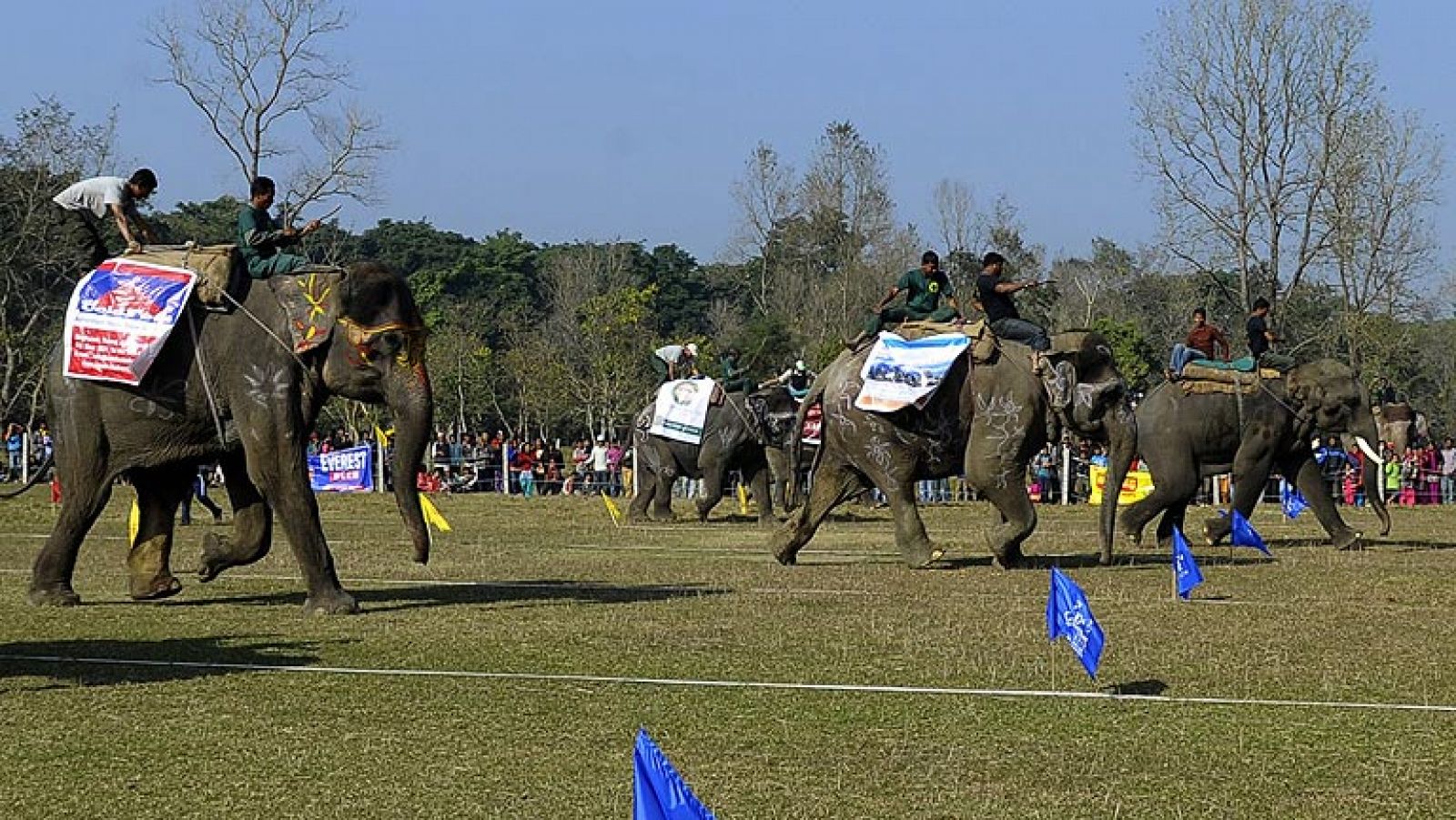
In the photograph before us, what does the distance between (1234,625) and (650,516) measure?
2408 centimetres

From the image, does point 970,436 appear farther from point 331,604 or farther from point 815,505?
point 331,604

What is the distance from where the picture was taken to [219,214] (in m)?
120

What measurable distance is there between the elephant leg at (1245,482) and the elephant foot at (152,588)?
14765 mm

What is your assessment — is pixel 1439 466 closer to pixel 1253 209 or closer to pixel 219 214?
pixel 1253 209

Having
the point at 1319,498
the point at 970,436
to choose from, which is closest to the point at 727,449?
the point at 1319,498

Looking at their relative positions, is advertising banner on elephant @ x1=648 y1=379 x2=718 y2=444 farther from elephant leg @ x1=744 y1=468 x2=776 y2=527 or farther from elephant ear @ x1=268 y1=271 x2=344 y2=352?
elephant ear @ x1=268 y1=271 x2=344 y2=352

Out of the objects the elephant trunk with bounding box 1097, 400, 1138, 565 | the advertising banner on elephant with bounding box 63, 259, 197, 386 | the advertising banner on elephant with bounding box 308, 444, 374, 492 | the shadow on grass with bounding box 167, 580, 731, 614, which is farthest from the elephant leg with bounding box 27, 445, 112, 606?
the advertising banner on elephant with bounding box 308, 444, 374, 492

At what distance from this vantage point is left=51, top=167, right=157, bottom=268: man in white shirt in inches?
702

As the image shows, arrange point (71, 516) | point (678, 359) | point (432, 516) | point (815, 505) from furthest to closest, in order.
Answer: point (678, 359) < point (432, 516) < point (815, 505) < point (71, 516)

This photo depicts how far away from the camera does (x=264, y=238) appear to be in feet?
58.4

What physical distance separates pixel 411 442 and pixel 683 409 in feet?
70.1

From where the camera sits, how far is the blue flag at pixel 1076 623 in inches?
463

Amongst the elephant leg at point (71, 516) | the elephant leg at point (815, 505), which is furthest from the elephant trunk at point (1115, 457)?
the elephant leg at point (71, 516)

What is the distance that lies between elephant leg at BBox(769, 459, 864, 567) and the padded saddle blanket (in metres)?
6.75
